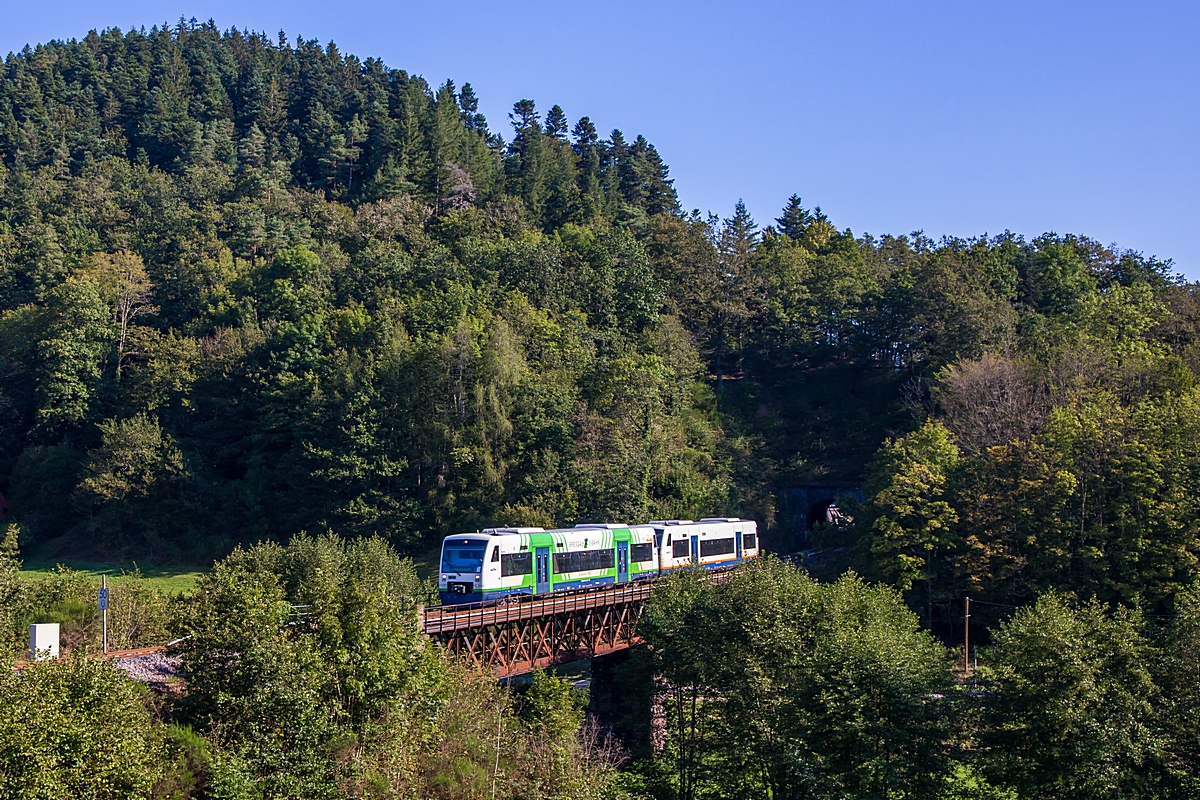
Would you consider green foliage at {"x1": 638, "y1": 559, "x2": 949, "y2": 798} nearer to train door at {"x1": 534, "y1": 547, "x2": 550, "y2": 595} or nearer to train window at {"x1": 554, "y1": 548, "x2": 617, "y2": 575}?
train door at {"x1": 534, "y1": 547, "x2": 550, "y2": 595}

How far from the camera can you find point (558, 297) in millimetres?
83250

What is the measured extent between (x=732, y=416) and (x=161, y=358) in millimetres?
44128

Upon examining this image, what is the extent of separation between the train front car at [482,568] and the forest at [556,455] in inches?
130

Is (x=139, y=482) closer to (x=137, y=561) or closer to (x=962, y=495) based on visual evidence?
(x=137, y=561)

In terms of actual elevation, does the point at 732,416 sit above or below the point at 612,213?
below

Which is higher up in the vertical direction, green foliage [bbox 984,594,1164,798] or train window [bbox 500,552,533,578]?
train window [bbox 500,552,533,578]

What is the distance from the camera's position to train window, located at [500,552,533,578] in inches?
1668

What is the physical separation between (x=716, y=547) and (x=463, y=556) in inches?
763

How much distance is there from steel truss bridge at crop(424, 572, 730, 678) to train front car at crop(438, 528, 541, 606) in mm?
1106

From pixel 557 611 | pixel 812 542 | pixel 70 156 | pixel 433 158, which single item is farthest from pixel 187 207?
pixel 557 611

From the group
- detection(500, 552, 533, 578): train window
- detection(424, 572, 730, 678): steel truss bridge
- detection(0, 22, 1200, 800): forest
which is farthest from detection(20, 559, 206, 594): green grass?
detection(424, 572, 730, 678): steel truss bridge

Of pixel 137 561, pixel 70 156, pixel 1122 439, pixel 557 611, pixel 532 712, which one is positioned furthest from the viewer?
pixel 70 156

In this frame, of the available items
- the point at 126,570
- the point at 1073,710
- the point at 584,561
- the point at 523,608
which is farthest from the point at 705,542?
the point at 126,570

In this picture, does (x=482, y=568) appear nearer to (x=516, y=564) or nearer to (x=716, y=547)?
(x=516, y=564)
